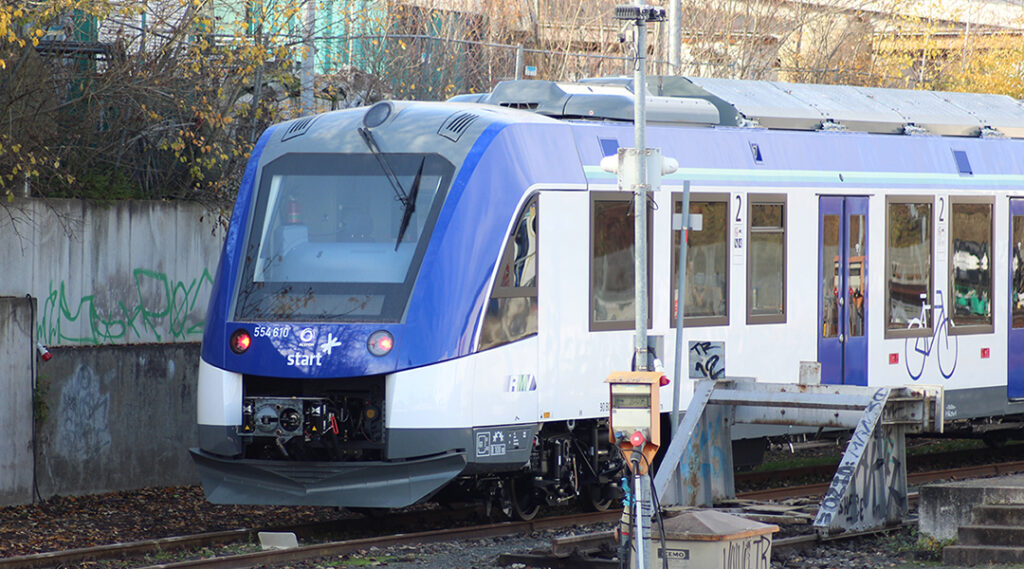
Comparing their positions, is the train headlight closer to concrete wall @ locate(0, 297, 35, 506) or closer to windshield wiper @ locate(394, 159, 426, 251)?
windshield wiper @ locate(394, 159, 426, 251)

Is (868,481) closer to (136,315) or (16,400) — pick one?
(16,400)

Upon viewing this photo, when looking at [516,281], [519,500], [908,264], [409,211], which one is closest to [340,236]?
[409,211]

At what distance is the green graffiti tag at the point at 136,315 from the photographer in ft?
48.0

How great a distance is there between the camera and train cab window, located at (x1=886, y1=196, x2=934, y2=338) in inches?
567

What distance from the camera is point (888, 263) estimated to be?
566 inches

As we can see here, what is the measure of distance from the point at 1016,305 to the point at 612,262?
209 inches

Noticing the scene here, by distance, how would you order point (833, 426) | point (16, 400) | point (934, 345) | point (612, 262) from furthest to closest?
point (934, 345)
point (16, 400)
point (612, 262)
point (833, 426)

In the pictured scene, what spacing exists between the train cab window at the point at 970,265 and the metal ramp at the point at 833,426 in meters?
3.46

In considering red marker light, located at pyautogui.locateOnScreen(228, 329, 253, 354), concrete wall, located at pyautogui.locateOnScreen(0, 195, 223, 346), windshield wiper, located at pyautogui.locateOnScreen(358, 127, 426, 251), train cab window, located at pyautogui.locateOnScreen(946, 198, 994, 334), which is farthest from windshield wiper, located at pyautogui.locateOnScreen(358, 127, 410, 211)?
train cab window, located at pyautogui.locateOnScreen(946, 198, 994, 334)

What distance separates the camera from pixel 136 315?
605 inches

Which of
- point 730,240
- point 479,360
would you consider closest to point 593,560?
point 479,360

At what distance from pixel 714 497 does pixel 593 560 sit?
2.31 meters

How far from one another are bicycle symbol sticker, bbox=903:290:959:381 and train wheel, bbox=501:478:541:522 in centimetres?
400

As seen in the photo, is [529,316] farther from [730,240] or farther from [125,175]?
[125,175]
